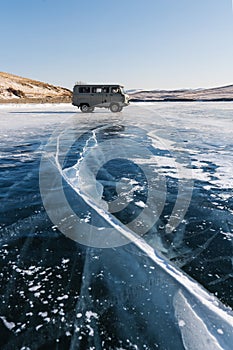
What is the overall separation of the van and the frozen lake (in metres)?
15.9

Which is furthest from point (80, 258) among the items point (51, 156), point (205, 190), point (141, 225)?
point (51, 156)

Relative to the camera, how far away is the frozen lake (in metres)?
1.95

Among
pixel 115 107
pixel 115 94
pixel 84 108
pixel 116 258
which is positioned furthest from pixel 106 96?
pixel 116 258

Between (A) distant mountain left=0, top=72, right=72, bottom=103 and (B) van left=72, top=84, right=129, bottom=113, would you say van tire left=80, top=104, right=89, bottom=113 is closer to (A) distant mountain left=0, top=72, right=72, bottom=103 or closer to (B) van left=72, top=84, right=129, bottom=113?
(B) van left=72, top=84, right=129, bottom=113

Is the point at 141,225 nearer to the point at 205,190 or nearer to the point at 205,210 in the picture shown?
the point at 205,210

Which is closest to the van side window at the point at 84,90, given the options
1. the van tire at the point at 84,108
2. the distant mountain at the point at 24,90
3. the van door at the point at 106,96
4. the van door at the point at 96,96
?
the van door at the point at 96,96

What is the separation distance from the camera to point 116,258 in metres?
2.80

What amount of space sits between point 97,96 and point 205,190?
17.6 meters

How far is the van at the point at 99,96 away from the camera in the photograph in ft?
67.6

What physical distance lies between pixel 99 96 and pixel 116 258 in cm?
1942

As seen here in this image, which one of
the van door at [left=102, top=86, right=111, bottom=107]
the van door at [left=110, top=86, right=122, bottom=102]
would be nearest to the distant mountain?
the van door at [left=102, top=86, right=111, bottom=107]

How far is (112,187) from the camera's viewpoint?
4.96 metres

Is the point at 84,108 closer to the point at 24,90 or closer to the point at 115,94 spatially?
the point at 115,94

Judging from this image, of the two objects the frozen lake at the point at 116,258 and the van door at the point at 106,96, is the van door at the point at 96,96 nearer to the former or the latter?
the van door at the point at 106,96
